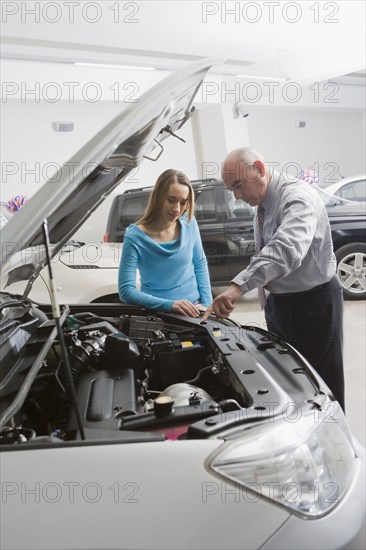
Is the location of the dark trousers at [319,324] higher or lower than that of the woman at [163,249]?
lower

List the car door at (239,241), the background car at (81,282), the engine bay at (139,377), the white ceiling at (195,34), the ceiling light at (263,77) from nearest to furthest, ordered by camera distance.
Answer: the engine bay at (139,377) < the background car at (81,282) < the white ceiling at (195,34) < the car door at (239,241) < the ceiling light at (263,77)

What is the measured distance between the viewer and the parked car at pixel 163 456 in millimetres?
1289

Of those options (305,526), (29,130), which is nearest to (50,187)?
(305,526)

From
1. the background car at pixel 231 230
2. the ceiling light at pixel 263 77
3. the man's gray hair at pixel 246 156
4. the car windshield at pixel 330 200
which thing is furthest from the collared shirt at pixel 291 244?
the ceiling light at pixel 263 77

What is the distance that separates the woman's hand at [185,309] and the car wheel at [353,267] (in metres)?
4.15

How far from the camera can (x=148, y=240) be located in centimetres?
279

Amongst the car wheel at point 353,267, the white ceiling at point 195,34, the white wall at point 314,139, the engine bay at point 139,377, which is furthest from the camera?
the white wall at point 314,139

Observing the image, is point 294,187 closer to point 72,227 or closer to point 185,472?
point 72,227

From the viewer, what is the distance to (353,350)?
4695mm

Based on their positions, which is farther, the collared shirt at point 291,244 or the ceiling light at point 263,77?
the ceiling light at point 263,77

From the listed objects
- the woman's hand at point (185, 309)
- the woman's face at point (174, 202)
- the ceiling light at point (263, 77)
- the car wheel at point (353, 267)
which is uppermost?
the ceiling light at point (263, 77)

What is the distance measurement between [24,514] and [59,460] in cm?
15

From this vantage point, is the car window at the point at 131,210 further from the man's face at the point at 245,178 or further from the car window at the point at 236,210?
the man's face at the point at 245,178

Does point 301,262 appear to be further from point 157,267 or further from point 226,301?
point 157,267
